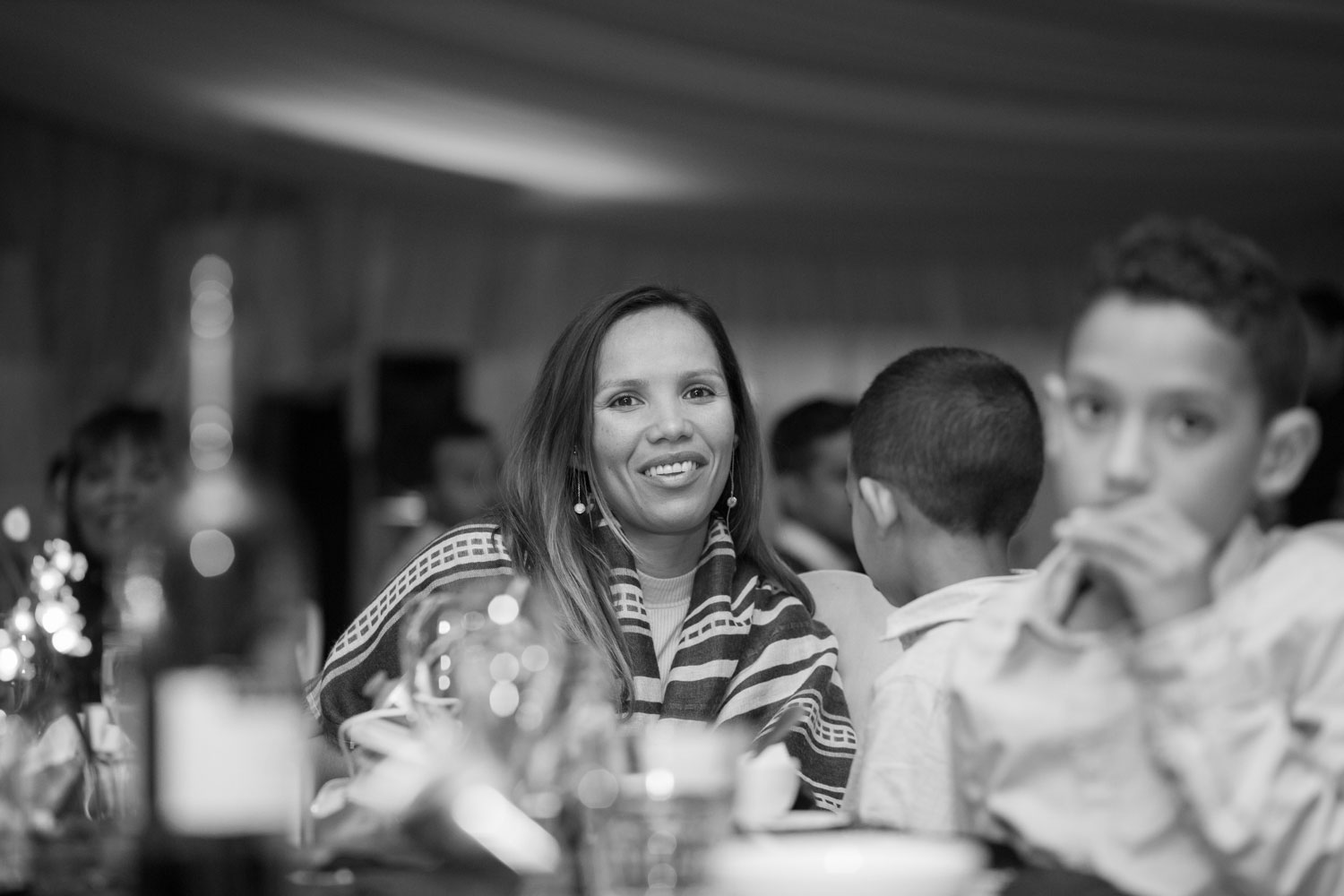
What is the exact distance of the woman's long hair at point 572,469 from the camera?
7.53 ft

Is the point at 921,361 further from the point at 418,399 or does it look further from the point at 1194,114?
the point at 418,399

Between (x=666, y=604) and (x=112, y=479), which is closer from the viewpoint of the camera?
(x=666, y=604)

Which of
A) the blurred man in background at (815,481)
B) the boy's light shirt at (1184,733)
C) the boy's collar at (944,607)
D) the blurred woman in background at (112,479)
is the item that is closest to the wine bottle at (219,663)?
the boy's light shirt at (1184,733)

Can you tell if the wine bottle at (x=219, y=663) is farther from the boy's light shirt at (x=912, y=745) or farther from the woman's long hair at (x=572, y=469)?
the woman's long hair at (x=572, y=469)

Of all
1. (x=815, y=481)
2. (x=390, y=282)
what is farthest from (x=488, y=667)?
(x=390, y=282)

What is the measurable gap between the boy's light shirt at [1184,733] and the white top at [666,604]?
3.73ft

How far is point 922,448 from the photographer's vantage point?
2.10 metres

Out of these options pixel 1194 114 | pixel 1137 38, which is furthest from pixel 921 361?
pixel 1194 114

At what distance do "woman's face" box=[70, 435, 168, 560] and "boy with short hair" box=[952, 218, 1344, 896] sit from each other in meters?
2.05

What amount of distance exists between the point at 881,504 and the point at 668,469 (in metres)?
0.39

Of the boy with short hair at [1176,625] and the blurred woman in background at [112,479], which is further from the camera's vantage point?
the blurred woman in background at [112,479]

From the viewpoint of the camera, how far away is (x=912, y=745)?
1.59 metres

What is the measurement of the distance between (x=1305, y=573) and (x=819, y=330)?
9.54m

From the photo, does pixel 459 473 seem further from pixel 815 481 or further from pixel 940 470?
pixel 940 470
